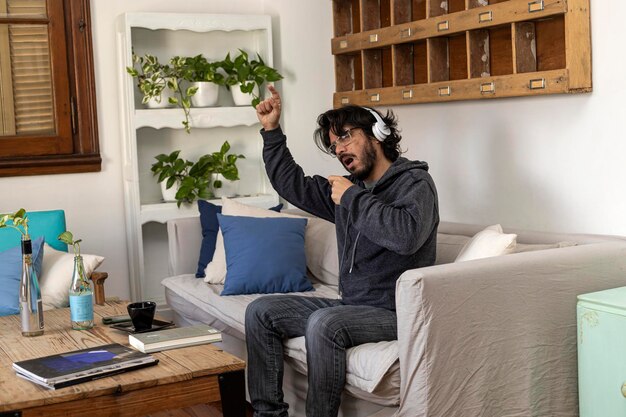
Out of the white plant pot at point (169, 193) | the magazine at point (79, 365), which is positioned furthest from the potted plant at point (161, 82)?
the magazine at point (79, 365)

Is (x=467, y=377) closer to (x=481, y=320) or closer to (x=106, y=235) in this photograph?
(x=481, y=320)

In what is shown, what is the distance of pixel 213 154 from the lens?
4746 mm

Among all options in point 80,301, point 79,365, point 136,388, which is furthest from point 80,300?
point 136,388

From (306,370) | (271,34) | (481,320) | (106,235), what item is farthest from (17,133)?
(481,320)

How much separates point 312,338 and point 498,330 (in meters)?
0.57

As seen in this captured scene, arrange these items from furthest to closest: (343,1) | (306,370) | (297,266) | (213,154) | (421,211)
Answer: (213,154)
(343,1)
(297,266)
(306,370)
(421,211)

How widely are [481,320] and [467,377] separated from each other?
169 millimetres

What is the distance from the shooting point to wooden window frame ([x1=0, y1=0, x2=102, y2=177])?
451cm

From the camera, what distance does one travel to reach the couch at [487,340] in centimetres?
255

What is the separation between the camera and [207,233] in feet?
13.5

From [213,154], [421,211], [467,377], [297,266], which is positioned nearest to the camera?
[467,377]

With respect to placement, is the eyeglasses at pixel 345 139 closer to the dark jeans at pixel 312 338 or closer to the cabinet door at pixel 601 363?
the dark jeans at pixel 312 338

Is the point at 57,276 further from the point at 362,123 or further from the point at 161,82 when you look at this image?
the point at 362,123

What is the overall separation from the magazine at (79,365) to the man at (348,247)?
57 centimetres
